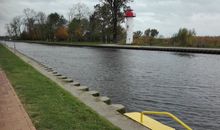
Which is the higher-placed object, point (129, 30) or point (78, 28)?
point (78, 28)

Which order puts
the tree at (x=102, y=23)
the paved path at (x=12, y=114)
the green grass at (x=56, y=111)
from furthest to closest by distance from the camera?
the tree at (x=102, y=23) → the green grass at (x=56, y=111) → the paved path at (x=12, y=114)

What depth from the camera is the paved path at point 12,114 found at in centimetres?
608

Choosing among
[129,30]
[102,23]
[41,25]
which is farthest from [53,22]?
[129,30]

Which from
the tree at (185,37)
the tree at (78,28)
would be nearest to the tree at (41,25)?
the tree at (78,28)

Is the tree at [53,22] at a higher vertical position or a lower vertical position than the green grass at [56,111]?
higher

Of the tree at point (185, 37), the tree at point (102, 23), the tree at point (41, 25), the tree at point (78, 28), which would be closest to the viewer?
the tree at point (185, 37)

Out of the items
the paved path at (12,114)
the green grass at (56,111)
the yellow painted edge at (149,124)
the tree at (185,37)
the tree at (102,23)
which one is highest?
the tree at (102,23)

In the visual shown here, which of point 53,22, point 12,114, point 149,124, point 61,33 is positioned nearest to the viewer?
point 12,114

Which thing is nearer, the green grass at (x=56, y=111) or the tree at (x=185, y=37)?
the green grass at (x=56, y=111)

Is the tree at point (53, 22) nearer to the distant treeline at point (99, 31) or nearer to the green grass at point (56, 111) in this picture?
the distant treeline at point (99, 31)

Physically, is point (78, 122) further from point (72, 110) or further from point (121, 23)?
point (121, 23)

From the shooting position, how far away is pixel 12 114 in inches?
272

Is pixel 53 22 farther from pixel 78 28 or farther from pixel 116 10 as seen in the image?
pixel 116 10

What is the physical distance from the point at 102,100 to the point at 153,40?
51.0 meters
